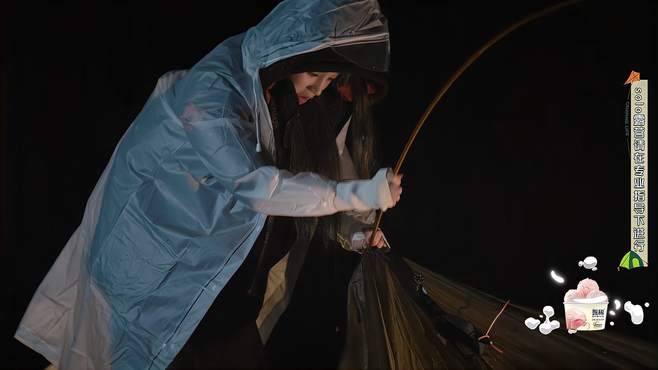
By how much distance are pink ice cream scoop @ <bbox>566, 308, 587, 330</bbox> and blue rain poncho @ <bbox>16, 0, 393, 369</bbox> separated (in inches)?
23.9

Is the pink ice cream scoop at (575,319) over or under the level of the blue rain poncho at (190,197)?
under

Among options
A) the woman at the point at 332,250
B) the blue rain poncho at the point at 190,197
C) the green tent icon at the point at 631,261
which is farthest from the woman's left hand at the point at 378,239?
the green tent icon at the point at 631,261

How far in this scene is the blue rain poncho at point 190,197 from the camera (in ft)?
4.00

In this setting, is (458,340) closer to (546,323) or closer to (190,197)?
(546,323)

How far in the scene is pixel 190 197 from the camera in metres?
1.37

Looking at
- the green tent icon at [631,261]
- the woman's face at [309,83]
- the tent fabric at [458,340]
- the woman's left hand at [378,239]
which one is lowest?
the tent fabric at [458,340]

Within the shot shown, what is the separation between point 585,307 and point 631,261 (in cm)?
15

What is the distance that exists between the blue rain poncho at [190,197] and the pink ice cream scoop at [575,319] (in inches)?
23.9

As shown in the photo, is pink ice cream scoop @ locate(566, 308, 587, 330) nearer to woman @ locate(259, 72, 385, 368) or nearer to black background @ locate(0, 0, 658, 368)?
black background @ locate(0, 0, 658, 368)

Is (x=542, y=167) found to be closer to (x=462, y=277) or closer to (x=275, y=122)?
(x=462, y=277)

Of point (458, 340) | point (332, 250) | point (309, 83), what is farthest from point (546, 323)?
point (309, 83)

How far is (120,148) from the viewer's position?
4.90ft

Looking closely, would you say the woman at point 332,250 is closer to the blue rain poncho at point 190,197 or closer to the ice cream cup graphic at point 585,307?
the blue rain poncho at point 190,197

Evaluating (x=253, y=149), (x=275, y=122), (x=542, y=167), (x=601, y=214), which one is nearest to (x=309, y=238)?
(x=275, y=122)
